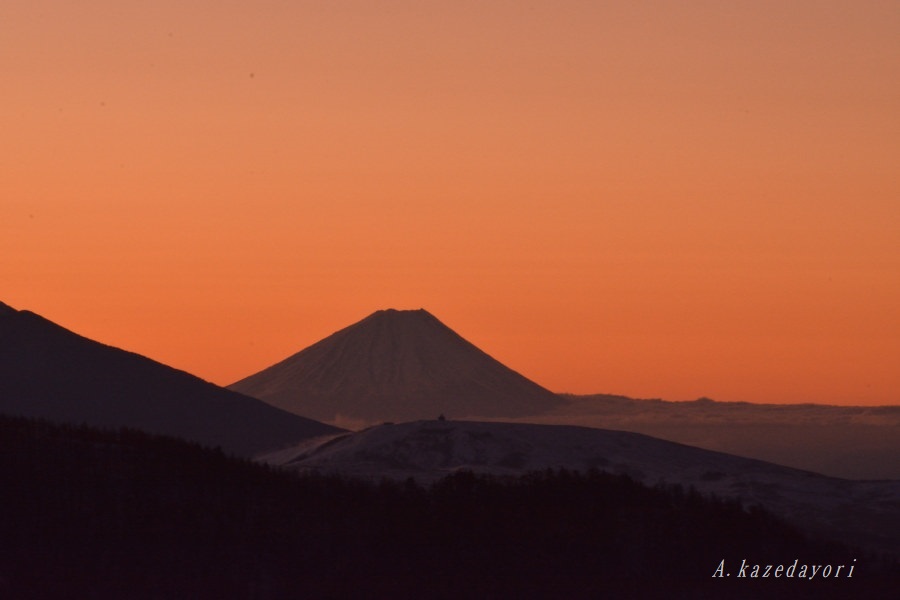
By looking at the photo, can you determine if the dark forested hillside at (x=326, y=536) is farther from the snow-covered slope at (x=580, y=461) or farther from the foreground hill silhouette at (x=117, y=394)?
the foreground hill silhouette at (x=117, y=394)

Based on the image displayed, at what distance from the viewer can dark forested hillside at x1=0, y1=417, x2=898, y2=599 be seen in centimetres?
4216

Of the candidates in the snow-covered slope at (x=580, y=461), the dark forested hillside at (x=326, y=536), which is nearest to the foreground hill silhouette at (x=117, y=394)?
the snow-covered slope at (x=580, y=461)

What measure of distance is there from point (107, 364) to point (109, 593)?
4370 inches

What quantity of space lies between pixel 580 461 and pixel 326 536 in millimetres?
67073

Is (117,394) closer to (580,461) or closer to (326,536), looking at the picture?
(580,461)

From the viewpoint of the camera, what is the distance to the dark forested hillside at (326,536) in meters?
42.2

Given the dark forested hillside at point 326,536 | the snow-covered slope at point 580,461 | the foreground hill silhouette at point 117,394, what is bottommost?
the dark forested hillside at point 326,536

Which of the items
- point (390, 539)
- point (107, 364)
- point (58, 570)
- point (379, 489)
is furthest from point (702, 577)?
point (107, 364)

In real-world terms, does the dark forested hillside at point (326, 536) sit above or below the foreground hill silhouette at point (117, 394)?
below

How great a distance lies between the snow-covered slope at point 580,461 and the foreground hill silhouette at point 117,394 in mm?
12180

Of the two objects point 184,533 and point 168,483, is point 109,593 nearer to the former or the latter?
point 184,533

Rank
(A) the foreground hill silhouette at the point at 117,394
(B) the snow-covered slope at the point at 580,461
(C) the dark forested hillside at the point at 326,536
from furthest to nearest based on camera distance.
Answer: (A) the foreground hill silhouette at the point at 117,394, (B) the snow-covered slope at the point at 580,461, (C) the dark forested hillside at the point at 326,536

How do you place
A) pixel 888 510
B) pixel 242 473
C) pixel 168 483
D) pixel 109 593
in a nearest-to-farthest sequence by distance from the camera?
pixel 109 593
pixel 168 483
pixel 242 473
pixel 888 510

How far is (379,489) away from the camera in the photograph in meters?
55.2
